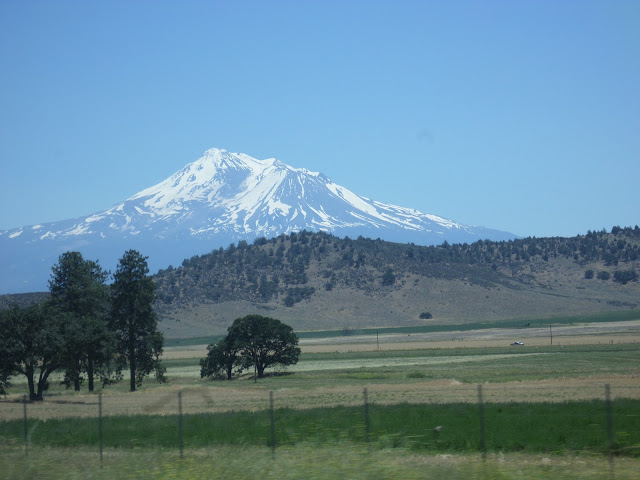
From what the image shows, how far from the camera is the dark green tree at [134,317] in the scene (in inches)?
2608

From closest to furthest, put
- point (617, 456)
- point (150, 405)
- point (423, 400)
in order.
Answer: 1. point (617, 456)
2. point (423, 400)
3. point (150, 405)

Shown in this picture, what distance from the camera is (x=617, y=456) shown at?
20125 mm

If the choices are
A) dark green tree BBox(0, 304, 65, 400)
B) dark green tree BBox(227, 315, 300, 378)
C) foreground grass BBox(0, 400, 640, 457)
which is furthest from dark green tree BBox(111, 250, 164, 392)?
foreground grass BBox(0, 400, 640, 457)

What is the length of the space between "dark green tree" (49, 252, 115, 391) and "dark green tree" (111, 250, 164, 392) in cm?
168

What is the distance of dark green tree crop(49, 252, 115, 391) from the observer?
59.8m

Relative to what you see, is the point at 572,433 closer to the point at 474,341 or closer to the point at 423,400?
the point at 423,400

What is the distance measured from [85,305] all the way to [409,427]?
48.5 metres

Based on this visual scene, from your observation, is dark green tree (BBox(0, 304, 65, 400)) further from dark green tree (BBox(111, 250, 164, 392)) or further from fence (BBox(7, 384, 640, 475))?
fence (BBox(7, 384, 640, 475))

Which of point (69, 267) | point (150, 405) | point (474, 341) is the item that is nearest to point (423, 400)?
point (150, 405)

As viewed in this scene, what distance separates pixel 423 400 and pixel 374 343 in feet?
295

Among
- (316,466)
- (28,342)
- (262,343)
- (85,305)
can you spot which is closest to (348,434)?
(316,466)

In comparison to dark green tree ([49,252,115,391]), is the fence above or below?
below

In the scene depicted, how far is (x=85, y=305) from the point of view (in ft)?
225

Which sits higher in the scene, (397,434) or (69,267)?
(69,267)
